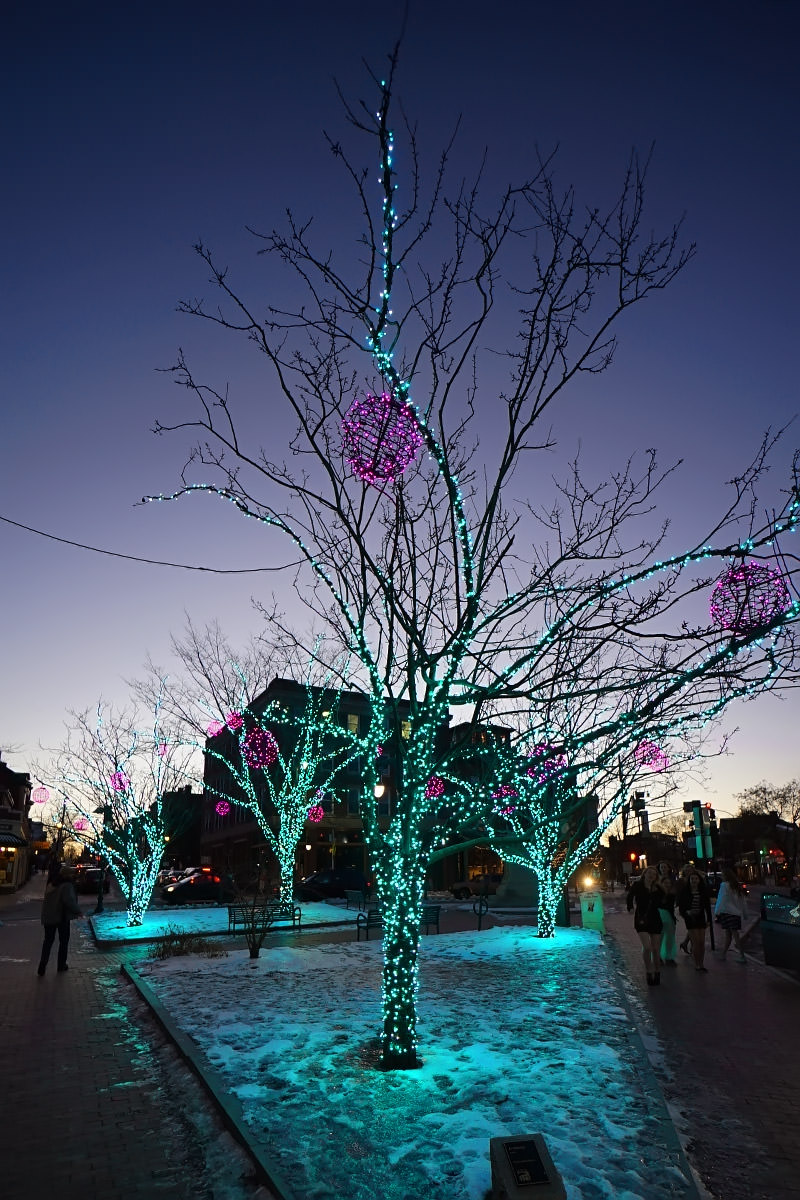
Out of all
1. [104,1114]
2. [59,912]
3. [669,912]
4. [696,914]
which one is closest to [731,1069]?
[104,1114]

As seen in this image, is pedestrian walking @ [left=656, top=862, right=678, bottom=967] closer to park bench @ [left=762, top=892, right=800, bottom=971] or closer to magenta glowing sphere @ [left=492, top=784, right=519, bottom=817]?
park bench @ [left=762, top=892, right=800, bottom=971]

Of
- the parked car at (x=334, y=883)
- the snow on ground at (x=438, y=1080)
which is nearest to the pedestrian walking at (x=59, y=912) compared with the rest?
the snow on ground at (x=438, y=1080)

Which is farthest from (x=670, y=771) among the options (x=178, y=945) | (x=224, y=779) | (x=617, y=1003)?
(x=224, y=779)

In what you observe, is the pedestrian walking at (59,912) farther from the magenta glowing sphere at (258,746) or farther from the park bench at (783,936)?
the park bench at (783,936)

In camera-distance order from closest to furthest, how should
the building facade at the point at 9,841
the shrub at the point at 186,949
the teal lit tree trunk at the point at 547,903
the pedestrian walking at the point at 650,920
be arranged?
the pedestrian walking at the point at 650,920
the shrub at the point at 186,949
the teal lit tree trunk at the point at 547,903
the building facade at the point at 9,841

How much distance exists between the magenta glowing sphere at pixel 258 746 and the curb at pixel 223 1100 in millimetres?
12544

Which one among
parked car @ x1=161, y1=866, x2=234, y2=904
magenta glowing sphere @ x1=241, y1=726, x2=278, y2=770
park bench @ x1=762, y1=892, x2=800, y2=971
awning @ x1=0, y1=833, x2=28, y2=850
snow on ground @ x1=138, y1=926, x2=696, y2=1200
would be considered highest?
magenta glowing sphere @ x1=241, y1=726, x2=278, y2=770

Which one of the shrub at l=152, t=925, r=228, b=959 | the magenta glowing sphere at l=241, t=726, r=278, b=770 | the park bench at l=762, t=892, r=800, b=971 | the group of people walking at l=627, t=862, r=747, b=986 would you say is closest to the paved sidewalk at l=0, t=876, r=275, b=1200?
the shrub at l=152, t=925, r=228, b=959

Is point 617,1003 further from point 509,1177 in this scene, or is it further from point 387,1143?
point 509,1177

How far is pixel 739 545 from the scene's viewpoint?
7.04 m

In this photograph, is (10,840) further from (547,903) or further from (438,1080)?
(438,1080)

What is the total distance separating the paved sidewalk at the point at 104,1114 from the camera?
4.55m

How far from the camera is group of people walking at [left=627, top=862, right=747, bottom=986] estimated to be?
38.6 feet

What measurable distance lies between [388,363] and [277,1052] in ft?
21.2
